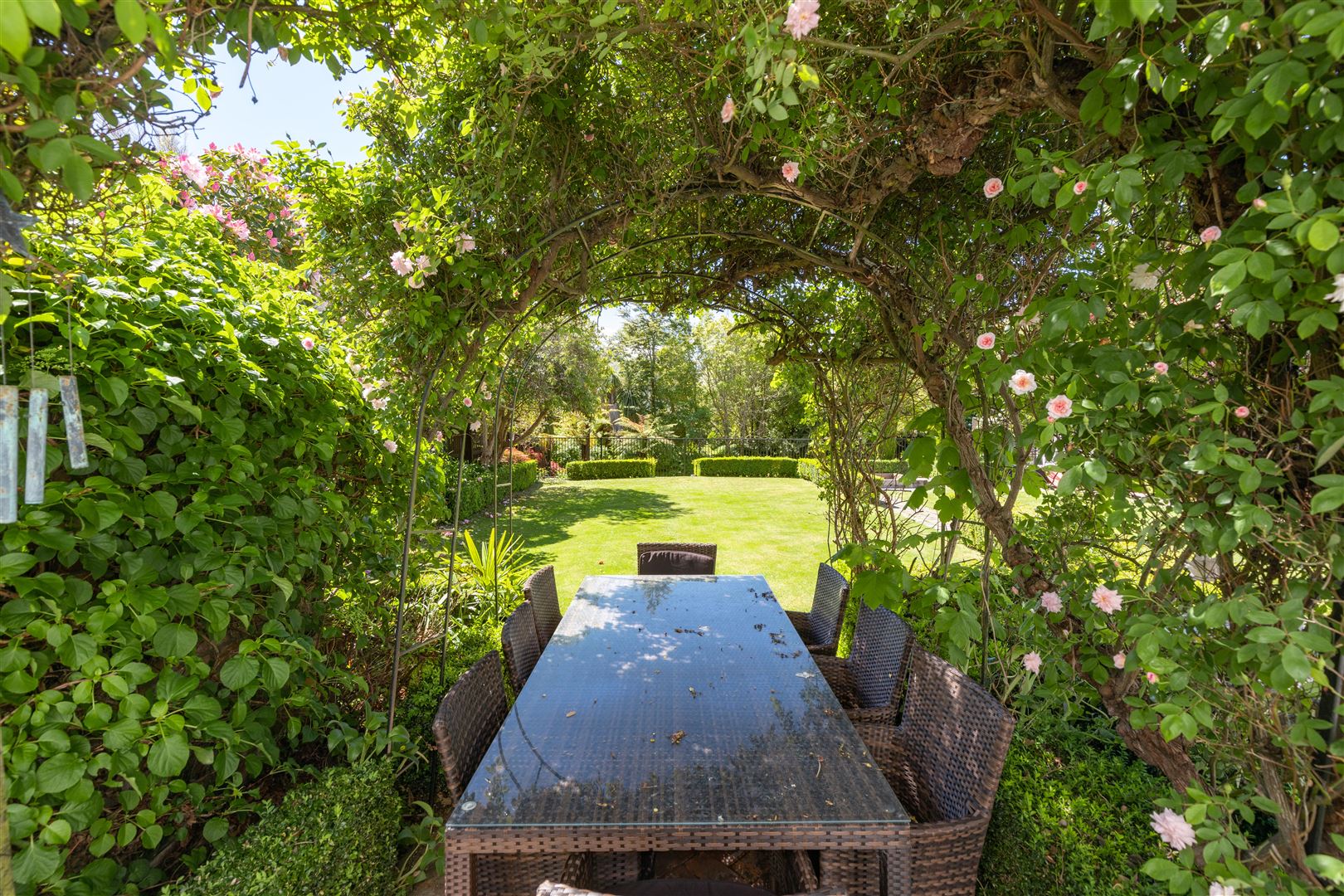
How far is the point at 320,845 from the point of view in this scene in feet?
5.13

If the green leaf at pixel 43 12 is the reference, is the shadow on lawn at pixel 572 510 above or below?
below

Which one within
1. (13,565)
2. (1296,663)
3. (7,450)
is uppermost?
(7,450)

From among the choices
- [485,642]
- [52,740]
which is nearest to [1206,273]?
[52,740]

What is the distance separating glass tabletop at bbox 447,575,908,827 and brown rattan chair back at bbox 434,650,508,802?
0.07 metres

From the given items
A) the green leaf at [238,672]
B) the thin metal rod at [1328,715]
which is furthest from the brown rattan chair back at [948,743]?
the green leaf at [238,672]

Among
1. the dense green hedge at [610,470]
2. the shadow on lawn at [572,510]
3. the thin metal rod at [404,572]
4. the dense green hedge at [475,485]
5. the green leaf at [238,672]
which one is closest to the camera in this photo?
the green leaf at [238,672]

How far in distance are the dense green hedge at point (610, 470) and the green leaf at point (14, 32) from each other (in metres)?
13.9

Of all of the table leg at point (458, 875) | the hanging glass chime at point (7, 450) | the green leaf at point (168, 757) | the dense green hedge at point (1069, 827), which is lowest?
the dense green hedge at point (1069, 827)

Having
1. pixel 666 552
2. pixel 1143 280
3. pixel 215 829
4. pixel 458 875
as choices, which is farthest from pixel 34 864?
pixel 666 552

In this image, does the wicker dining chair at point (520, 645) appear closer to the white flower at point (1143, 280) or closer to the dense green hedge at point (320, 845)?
the dense green hedge at point (320, 845)

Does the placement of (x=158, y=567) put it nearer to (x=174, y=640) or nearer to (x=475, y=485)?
(x=174, y=640)

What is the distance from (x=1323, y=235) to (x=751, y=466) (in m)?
14.7

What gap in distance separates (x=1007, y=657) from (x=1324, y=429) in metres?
1.77

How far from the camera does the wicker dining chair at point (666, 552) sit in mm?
3762
